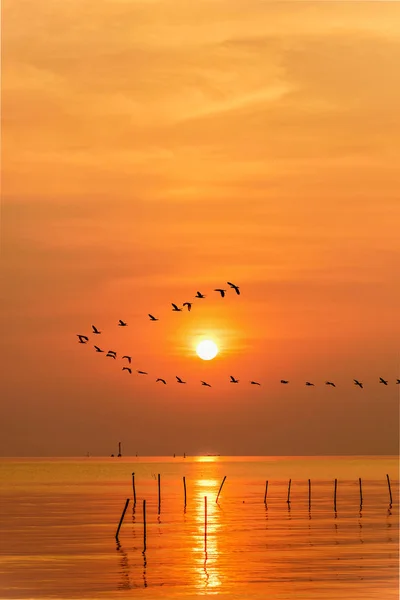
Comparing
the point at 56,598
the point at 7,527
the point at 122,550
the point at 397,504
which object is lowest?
the point at 56,598

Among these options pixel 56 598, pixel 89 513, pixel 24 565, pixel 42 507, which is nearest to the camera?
pixel 56 598

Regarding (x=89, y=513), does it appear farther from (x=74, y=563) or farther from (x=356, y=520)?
(x=74, y=563)

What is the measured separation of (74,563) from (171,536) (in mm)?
18789

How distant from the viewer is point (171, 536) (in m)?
83.4

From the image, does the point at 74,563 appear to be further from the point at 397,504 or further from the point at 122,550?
the point at 397,504

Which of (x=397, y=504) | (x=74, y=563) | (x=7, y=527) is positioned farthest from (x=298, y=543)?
(x=397, y=504)

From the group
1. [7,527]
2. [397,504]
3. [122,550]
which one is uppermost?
[397,504]

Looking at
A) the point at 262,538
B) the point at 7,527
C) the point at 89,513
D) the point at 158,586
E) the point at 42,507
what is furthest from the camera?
the point at 42,507

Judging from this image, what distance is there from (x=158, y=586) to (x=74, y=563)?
396 inches

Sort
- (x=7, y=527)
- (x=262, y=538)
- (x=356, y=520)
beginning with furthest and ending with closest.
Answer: (x=356, y=520)
(x=7, y=527)
(x=262, y=538)

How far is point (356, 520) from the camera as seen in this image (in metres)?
98.4

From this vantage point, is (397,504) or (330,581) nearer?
(330,581)

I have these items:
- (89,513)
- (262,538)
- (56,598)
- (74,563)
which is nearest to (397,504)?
(89,513)

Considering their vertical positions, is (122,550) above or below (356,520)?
below
